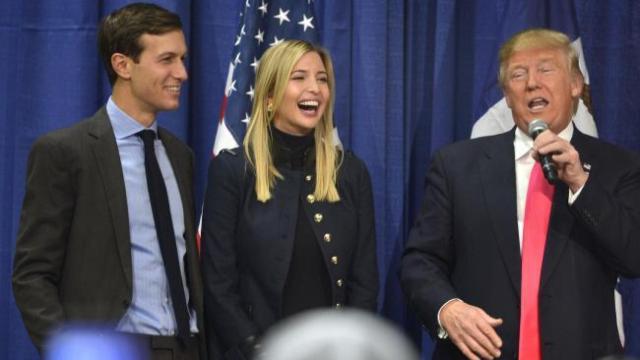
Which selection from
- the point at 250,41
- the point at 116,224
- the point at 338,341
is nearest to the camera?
the point at 338,341

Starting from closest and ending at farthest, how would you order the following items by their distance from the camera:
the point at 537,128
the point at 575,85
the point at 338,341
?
the point at 338,341, the point at 537,128, the point at 575,85

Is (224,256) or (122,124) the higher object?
(122,124)

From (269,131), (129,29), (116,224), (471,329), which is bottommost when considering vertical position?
(471,329)

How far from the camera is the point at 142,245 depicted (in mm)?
2572

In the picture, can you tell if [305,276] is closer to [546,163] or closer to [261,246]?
[261,246]

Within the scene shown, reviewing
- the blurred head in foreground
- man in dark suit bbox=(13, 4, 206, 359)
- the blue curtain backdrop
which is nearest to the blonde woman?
man in dark suit bbox=(13, 4, 206, 359)

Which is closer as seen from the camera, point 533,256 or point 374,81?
point 533,256

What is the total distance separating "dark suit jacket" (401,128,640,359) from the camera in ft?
8.29

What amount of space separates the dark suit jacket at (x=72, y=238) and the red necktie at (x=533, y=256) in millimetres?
1134

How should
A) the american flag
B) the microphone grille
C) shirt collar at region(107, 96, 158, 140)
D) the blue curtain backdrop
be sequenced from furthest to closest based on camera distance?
the blue curtain backdrop, the american flag, shirt collar at region(107, 96, 158, 140), the microphone grille

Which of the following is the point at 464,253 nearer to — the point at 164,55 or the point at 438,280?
the point at 438,280

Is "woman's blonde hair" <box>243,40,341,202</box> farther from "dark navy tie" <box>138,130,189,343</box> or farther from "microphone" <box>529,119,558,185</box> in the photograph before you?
"microphone" <box>529,119,558,185</box>

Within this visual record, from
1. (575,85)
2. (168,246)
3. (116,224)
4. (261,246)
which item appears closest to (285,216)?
(261,246)

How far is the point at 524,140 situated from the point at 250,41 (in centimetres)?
126
